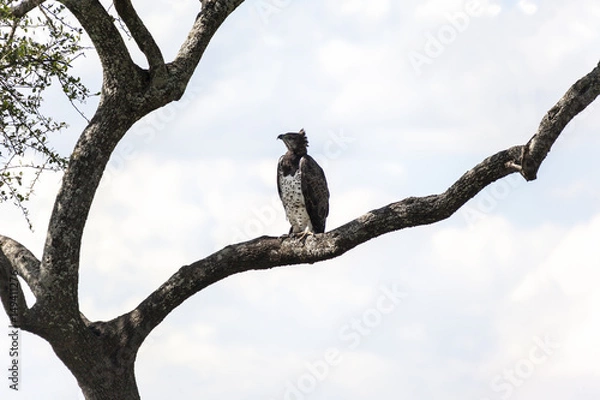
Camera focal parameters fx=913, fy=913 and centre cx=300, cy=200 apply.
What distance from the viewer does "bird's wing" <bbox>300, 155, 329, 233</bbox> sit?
35.2 ft

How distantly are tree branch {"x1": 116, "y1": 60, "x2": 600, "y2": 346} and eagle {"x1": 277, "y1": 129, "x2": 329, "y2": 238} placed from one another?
133 cm

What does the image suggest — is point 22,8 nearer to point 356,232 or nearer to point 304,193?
point 304,193

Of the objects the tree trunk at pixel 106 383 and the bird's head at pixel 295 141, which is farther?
the bird's head at pixel 295 141

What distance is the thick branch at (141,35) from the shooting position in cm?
916

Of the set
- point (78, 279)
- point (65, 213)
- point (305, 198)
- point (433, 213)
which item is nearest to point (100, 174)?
point (65, 213)

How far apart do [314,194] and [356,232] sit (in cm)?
200

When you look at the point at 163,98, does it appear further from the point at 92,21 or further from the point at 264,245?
the point at 264,245

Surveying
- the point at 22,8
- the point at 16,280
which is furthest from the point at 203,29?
the point at 16,280

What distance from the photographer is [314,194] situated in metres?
10.7

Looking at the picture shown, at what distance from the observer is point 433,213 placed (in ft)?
27.9

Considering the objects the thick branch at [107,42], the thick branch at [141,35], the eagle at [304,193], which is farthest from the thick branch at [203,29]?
the eagle at [304,193]

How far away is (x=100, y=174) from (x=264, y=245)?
5.91 feet

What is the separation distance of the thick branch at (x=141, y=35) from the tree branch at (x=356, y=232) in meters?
2.03

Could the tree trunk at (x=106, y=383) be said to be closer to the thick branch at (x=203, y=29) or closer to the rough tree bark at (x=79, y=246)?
the rough tree bark at (x=79, y=246)
